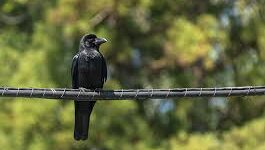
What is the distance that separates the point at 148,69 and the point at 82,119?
566 centimetres

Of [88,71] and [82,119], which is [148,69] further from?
[82,119]

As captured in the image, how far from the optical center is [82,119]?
30.6 feet

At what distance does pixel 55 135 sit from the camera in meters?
13.1

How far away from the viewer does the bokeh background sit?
13.2 metres

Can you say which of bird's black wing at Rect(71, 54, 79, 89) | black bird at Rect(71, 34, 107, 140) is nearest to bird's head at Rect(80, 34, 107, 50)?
black bird at Rect(71, 34, 107, 140)

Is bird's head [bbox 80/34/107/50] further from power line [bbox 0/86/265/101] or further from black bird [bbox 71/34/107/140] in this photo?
power line [bbox 0/86/265/101]

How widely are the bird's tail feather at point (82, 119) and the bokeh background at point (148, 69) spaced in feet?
11.6

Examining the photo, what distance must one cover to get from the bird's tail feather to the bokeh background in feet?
11.6

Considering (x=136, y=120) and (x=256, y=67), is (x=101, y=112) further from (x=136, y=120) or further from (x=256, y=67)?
(x=256, y=67)

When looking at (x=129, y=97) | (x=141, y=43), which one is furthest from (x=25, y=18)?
(x=129, y=97)

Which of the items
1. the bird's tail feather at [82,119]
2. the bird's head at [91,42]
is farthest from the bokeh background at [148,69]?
the bird's tail feather at [82,119]

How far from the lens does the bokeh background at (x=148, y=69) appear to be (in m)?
13.2

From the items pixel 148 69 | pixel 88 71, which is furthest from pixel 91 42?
pixel 148 69

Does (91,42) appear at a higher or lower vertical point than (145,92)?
higher
